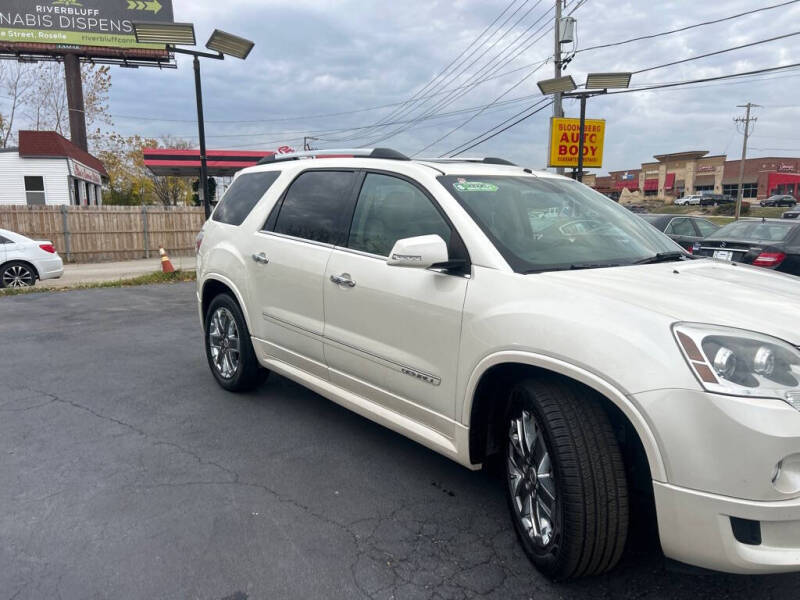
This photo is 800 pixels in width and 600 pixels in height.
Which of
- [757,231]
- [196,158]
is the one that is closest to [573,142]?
[757,231]

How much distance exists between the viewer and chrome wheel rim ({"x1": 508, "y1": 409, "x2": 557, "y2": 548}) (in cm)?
254

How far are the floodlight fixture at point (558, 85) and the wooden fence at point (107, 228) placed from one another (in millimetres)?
15221

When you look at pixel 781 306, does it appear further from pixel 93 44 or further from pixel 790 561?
pixel 93 44

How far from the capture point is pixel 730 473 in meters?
1.99

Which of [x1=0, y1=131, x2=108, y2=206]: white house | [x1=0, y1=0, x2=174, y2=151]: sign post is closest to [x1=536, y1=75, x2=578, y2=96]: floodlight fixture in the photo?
[x1=0, y1=131, x2=108, y2=206]: white house

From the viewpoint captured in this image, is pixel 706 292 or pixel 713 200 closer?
pixel 706 292

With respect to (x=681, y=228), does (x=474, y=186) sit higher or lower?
higher

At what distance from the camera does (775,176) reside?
66.4 metres

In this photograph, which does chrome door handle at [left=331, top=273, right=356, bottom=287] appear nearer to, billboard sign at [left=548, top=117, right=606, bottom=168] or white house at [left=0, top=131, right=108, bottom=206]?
billboard sign at [left=548, top=117, right=606, bottom=168]

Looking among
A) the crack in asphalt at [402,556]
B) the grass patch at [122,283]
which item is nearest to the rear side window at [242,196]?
the crack in asphalt at [402,556]

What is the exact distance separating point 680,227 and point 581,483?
1196cm

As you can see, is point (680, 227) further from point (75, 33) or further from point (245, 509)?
point (75, 33)

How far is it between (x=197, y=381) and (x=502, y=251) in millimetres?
3490

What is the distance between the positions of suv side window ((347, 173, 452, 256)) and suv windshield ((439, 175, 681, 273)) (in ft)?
0.58
